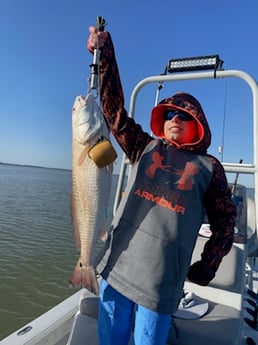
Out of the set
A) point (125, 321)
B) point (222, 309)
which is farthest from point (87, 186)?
point (222, 309)

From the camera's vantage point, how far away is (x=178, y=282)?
172 centimetres

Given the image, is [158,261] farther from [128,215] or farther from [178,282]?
[128,215]

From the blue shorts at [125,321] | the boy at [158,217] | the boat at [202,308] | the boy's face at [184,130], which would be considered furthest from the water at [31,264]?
the boy's face at [184,130]

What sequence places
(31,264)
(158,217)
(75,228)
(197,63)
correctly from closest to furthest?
1. (158,217)
2. (75,228)
3. (197,63)
4. (31,264)

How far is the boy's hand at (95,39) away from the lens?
6.14ft

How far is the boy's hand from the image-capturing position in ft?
6.14

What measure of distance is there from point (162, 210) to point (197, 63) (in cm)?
197

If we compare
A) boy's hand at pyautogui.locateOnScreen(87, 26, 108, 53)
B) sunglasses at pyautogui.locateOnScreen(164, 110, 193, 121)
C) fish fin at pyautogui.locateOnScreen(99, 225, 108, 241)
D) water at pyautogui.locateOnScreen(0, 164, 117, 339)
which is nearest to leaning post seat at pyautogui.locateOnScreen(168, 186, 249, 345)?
fish fin at pyautogui.locateOnScreen(99, 225, 108, 241)

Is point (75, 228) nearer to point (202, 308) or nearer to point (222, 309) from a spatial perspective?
point (202, 308)

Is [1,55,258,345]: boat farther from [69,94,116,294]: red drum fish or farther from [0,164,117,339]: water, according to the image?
[0,164,117,339]: water

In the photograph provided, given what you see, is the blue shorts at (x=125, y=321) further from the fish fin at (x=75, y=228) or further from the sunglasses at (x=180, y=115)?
the sunglasses at (x=180, y=115)

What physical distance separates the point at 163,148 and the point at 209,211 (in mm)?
482

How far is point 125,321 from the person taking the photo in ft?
6.20

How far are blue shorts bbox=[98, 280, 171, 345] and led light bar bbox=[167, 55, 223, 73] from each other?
91.0 inches
